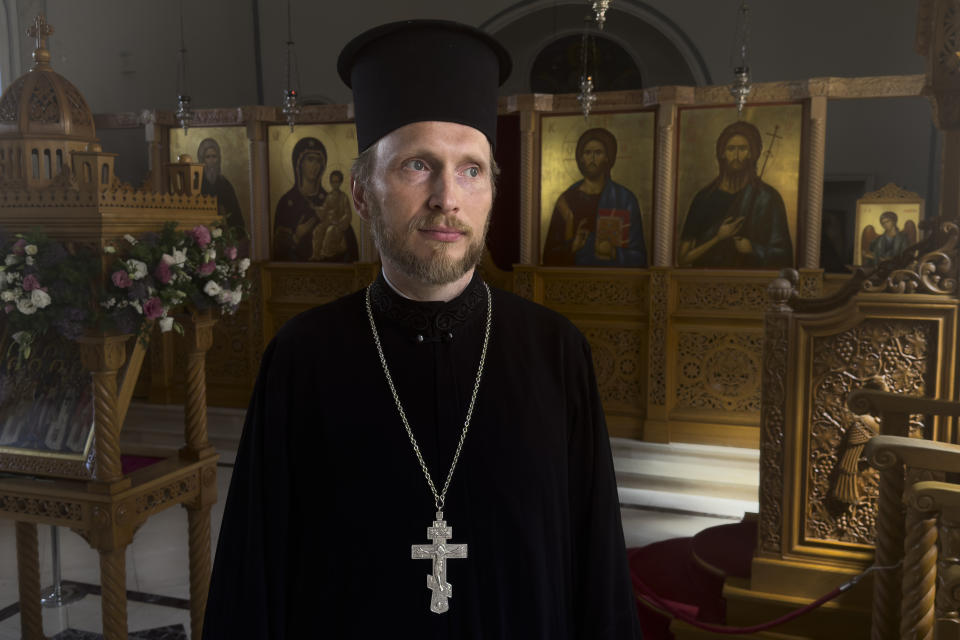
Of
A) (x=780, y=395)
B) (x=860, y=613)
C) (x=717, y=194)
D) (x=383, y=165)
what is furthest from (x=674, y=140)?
(x=383, y=165)

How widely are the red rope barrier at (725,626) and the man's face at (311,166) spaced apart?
525 cm

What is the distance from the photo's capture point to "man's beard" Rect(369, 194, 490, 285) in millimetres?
1368

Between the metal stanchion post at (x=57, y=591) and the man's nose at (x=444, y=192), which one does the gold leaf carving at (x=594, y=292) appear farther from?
the man's nose at (x=444, y=192)

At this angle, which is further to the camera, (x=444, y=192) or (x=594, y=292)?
(x=594, y=292)

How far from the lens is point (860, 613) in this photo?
10.7 ft

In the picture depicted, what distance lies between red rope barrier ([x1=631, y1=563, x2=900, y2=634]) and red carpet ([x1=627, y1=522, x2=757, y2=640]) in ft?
0.09

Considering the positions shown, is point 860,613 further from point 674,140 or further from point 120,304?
point 674,140

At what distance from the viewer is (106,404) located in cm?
293

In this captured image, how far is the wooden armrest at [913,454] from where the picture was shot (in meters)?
2.50

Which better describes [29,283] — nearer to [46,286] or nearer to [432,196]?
[46,286]

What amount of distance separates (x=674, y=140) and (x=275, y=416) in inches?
237

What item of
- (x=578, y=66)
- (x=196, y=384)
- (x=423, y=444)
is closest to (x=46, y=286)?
(x=196, y=384)

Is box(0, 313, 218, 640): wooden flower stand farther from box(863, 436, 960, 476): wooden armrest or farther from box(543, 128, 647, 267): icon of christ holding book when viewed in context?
box(543, 128, 647, 267): icon of christ holding book

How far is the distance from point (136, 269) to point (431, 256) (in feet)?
6.09
